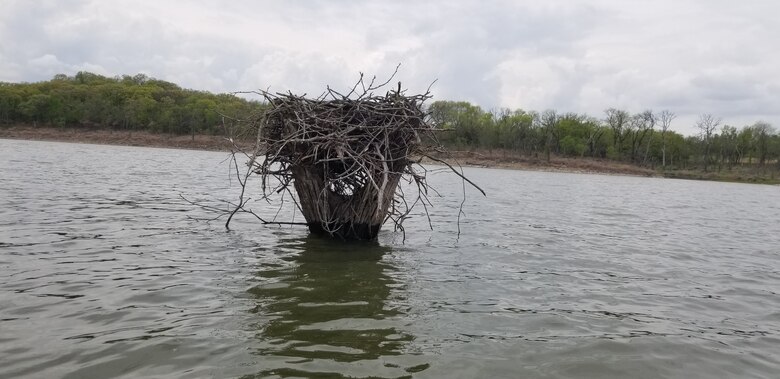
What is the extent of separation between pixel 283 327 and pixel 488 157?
281 feet

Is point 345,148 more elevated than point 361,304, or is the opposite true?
point 345,148

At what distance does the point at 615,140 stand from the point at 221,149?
76.7 meters

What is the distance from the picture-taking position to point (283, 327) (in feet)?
17.6

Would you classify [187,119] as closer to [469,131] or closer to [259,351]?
[469,131]

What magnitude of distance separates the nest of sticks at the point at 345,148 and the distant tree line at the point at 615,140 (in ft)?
265

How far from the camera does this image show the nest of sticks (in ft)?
30.8

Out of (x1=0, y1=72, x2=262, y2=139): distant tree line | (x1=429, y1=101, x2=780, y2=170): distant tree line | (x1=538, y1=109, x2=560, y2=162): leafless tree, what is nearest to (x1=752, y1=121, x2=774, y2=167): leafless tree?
(x1=429, y1=101, x2=780, y2=170): distant tree line

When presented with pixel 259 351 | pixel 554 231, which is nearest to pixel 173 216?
pixel 259 351

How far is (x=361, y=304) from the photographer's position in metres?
6.30

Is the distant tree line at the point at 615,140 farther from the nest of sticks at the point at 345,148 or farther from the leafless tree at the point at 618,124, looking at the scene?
the nest of sticks at the point at 345,148

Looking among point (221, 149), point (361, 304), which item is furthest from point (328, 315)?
point (221, 149)

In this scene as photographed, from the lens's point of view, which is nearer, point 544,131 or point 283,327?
point 283,327

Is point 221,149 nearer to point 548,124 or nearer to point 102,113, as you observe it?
point 102,113

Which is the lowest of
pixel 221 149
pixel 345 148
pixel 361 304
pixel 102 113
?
pixel 361 304
